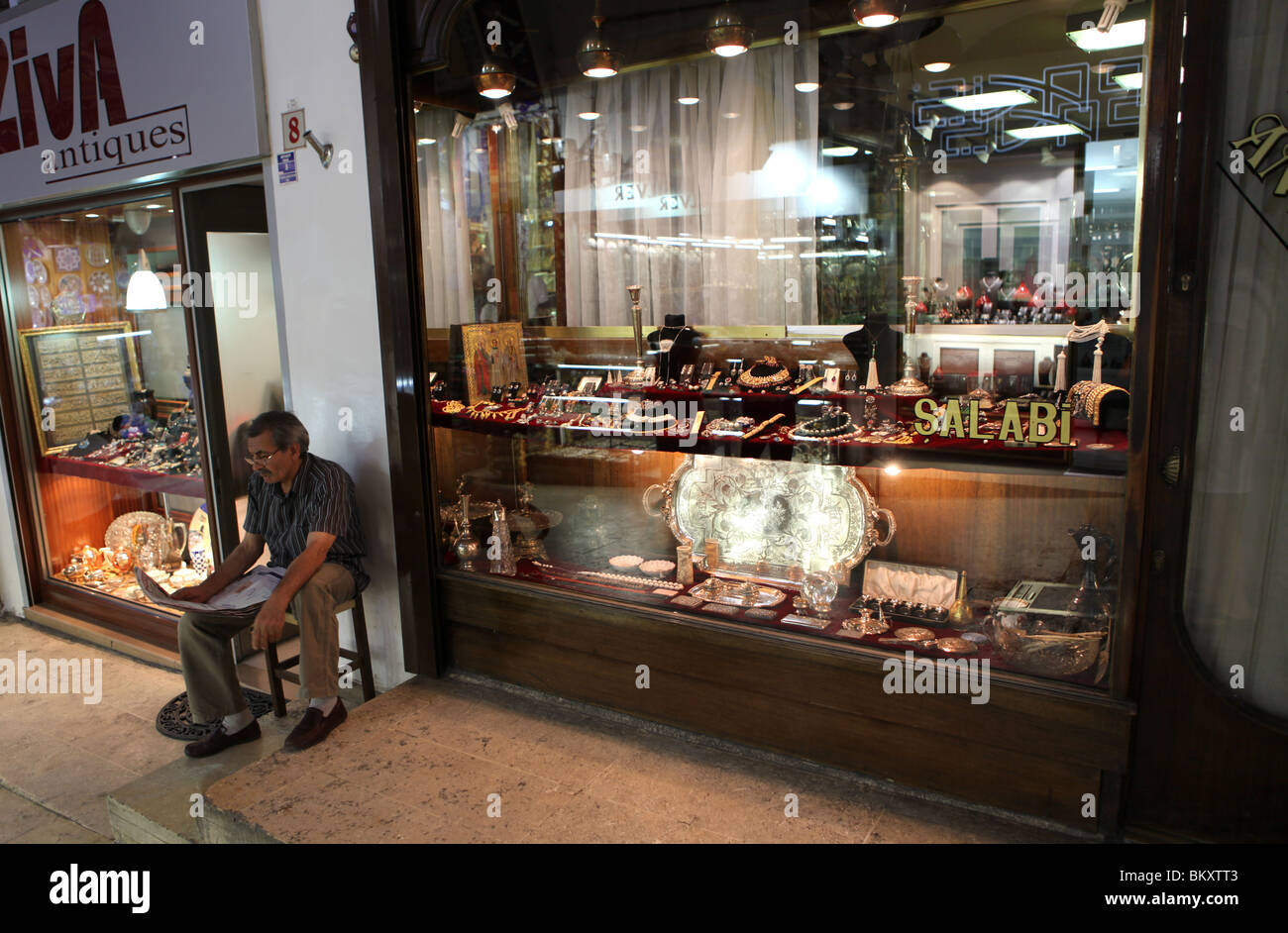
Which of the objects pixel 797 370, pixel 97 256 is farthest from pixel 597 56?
pixel 97 256

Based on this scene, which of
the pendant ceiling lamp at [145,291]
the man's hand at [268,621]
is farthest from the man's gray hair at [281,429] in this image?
the pendant ceiling lamp at [145,291]

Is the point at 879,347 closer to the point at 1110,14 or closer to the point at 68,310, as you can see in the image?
the point at 1110,14

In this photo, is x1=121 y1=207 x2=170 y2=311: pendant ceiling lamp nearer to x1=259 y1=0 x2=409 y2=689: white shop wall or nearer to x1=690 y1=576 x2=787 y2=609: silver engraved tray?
x1=259 y1=0 x2=409 y2=689: white shop wall

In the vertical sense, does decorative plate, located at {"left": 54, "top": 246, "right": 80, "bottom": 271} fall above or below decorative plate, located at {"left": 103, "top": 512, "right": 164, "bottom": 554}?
above

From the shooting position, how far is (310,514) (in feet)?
12.0

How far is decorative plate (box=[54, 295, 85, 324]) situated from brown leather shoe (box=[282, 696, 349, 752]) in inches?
149

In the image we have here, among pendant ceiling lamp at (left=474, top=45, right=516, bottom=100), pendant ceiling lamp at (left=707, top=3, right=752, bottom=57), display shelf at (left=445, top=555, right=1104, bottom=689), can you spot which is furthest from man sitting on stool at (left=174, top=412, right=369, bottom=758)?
pendant ceiling lamp at (left=707, top=3, right=752, bottom=57)

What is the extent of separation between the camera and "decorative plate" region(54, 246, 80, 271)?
18.0 feet

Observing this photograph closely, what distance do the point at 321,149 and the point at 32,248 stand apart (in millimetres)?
3134

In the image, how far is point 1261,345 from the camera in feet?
7.52

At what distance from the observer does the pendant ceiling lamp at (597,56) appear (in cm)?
392

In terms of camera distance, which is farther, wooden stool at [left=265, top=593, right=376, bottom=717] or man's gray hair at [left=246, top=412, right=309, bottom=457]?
wooden stool at [left=265, top=593, right=376, bottom=717]

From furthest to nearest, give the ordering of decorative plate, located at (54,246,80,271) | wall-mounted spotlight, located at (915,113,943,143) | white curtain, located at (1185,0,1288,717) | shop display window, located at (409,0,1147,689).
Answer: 1. decorative plate, located at (54,246,80,271)
2. wall-mounted spotlight, located at (915,113,943,143)
3. shop display window, located at (409,0,1147,689)
4. white curtain, located at (1185,0,1288,717)

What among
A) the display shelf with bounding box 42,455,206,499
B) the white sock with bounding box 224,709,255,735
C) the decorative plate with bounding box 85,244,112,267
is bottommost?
the white sock with bounding box 224,709,255,735
